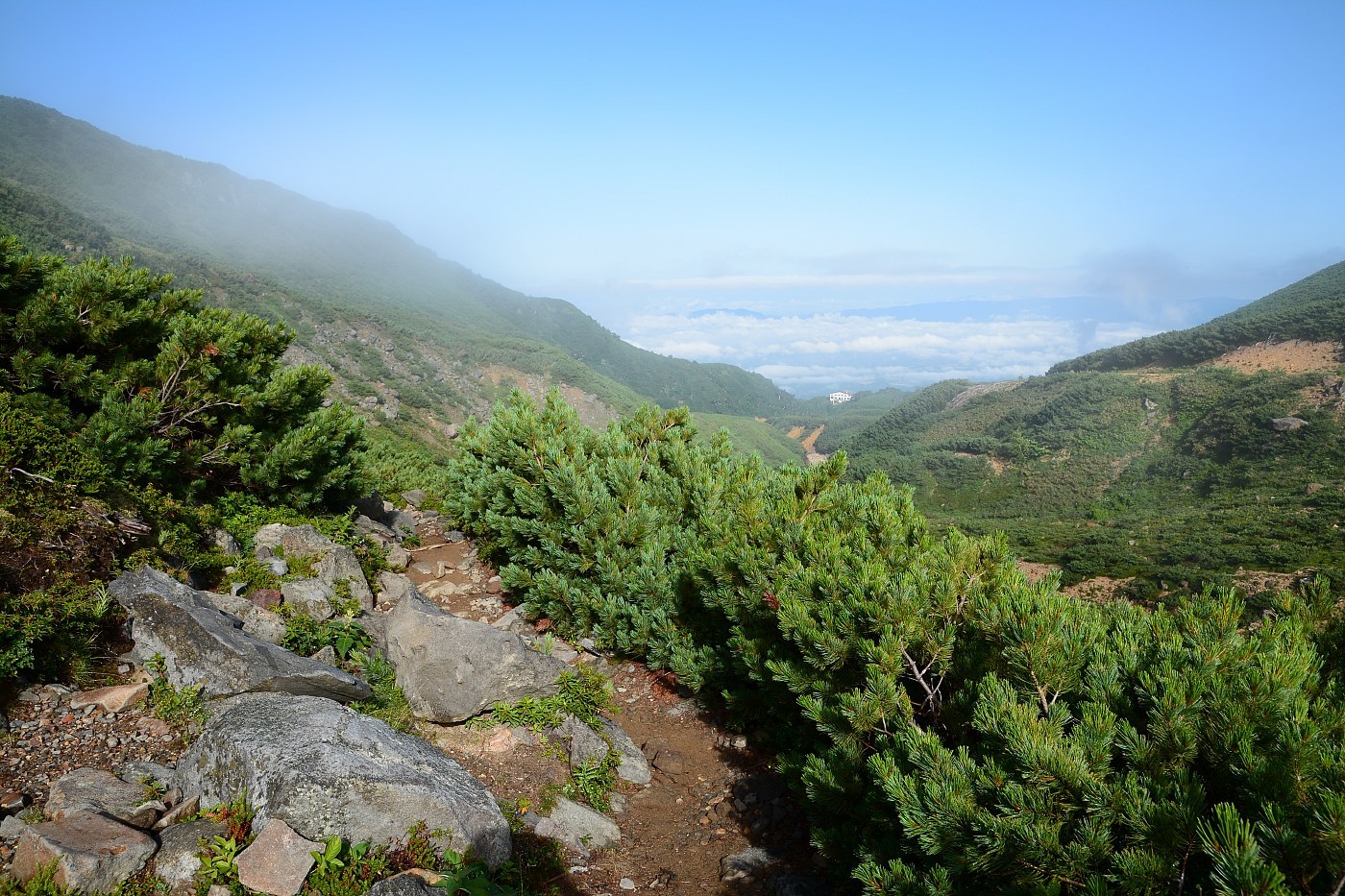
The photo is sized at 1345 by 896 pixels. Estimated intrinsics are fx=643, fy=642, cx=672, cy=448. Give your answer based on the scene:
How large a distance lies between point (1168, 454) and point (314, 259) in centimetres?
14113

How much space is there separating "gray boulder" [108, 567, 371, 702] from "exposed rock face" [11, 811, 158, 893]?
1360 millimetres

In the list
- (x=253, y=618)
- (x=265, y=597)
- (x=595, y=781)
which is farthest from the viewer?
(x=265, y=597)

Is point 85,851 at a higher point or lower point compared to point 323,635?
higher

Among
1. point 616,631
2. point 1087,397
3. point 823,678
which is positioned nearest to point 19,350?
point 616,631

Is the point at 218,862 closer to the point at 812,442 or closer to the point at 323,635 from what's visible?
the point at 323,635

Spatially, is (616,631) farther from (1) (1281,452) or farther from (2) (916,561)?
(1) (1281,452)

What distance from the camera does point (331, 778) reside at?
3.99 m

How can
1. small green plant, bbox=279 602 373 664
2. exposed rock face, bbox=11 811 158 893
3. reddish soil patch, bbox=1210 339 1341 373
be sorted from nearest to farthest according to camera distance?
exposed rock face, bbox=11 811 158 893 → small green plant, bbox=279 602 373 664 → reddish soil patch, bbox=1210 339 1341 373

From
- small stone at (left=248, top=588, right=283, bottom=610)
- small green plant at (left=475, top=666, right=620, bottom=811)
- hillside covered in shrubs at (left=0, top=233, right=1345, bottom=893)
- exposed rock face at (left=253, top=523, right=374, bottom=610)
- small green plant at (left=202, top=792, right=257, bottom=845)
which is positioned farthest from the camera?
exposed rock face at (left=253, top=523, right=374, bottom=610)

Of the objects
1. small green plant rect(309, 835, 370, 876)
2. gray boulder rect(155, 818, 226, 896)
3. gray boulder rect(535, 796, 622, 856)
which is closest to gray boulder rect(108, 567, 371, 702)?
gray boulder rect(155, 818, 226, 896)

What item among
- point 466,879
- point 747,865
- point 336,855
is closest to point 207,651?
point 336,855

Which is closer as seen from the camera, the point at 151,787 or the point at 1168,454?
the point at 151,787

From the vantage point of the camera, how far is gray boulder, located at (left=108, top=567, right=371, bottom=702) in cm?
505

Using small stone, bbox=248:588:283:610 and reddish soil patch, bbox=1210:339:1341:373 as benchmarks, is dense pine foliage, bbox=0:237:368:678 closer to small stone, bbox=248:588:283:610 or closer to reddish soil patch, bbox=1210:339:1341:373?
small stone, bbox=248:588:283:610
